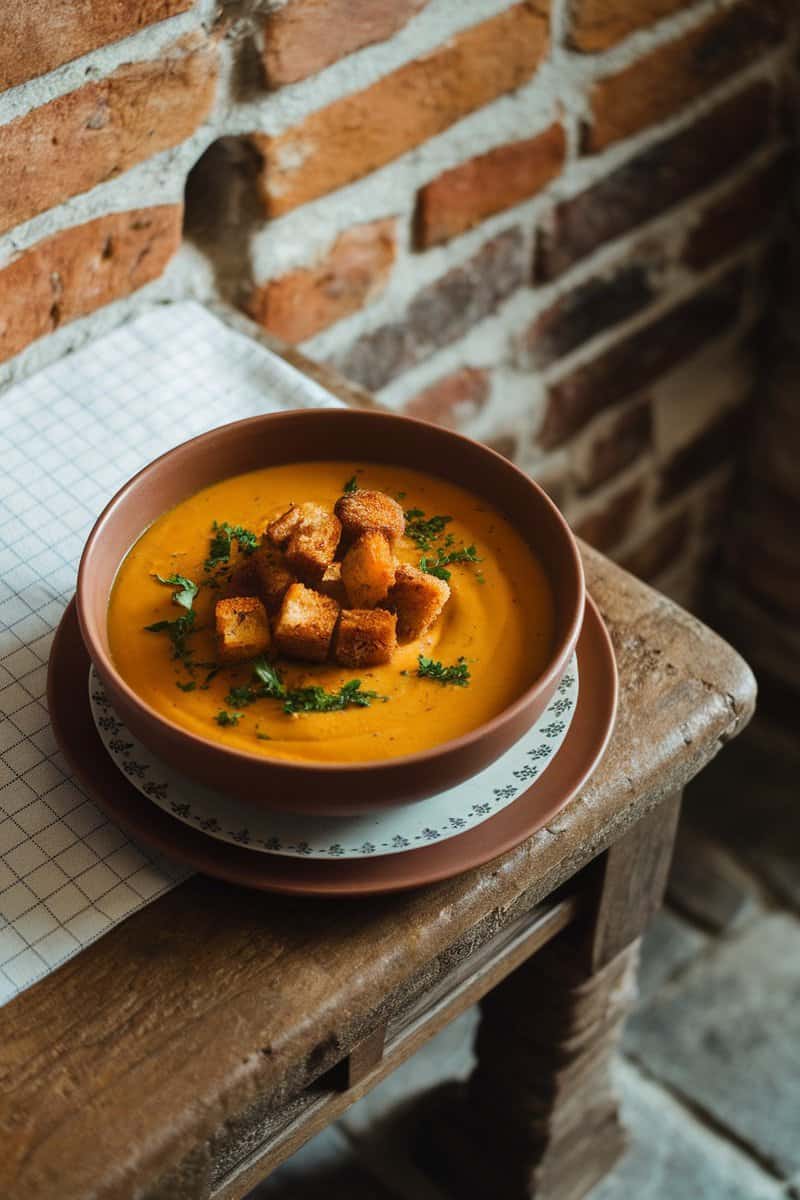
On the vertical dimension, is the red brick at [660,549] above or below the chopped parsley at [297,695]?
below

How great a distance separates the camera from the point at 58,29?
2.85 ft

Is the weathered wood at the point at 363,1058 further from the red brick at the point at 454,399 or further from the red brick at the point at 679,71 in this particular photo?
the red brick at the point at 679,71

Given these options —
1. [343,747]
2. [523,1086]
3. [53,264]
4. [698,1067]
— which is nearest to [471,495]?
[343,747]

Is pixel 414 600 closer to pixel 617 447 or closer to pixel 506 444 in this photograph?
pixel 506 444

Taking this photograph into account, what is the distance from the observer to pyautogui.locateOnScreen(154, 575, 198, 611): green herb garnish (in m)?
0.70

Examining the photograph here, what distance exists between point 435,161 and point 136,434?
0.46m

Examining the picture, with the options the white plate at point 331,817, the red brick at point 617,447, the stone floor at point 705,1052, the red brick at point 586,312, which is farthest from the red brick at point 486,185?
the stone floor at point 705,1052

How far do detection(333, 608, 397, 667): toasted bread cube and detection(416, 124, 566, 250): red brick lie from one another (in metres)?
0.67

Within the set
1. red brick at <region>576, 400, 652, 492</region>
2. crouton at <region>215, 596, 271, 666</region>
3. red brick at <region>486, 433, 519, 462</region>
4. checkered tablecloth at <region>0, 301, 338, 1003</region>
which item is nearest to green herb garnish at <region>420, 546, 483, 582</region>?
crouton at <region>215, 596, 271, 666</region>

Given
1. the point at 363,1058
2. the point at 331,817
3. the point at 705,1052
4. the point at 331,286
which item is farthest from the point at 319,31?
the point at 705,1052

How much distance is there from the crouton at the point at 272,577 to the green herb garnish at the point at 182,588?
0.12 feet

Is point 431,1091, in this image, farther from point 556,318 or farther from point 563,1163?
point 556,318

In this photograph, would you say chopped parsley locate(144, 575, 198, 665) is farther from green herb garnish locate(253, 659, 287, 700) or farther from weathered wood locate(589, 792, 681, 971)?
weathered wood locate(589, 792, 681, 971)

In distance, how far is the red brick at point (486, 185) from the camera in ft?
4.06
